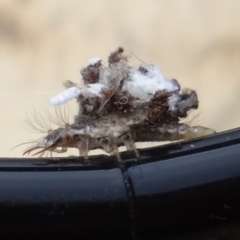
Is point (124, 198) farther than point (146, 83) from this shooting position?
No

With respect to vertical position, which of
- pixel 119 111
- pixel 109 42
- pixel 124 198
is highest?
pixel 109 42

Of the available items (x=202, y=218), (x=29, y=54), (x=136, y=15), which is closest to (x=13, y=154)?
(x=29, y=54)

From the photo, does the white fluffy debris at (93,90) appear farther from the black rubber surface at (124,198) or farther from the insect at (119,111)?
the black rubber surface at (124,198)

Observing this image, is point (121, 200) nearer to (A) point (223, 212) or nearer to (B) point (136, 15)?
(A) point (223, 212)

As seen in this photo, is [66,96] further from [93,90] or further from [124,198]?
[124,198]

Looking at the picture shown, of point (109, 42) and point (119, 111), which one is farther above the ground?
point (109, 42)

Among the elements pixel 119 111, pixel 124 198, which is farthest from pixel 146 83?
pixel 124 198
